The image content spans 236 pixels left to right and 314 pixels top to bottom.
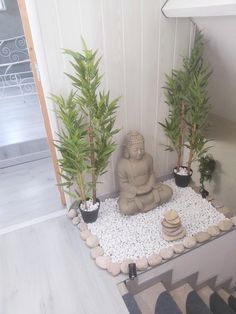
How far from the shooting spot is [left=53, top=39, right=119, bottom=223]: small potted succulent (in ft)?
4.76

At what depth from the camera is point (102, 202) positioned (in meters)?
2.11

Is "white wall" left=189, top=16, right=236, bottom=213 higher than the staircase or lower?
higher

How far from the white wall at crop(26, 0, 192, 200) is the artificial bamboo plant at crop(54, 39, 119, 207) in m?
0.11

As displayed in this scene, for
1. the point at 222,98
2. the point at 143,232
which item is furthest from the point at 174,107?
the point at 143,232

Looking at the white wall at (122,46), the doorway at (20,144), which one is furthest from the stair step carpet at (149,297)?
the doorway at (20,144)

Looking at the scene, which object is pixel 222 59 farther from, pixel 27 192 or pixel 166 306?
pixel 27 192

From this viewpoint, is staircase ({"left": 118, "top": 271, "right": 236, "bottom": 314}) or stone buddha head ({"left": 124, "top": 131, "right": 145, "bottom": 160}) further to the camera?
stone buddha head ({"left": 124, "top": 131, "right": 145, "bottom": 160})

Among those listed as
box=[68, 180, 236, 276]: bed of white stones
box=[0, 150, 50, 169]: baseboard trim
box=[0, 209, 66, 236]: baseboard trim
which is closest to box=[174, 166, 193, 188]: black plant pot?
box=[68, 180, 236, 276]: bed of white stones

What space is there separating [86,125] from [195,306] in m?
1.28

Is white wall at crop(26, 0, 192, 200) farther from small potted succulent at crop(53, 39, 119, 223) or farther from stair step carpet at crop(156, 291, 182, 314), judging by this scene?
stair step carpet at crop(156, 291, 182, 314)

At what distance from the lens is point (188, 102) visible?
73.6 inches

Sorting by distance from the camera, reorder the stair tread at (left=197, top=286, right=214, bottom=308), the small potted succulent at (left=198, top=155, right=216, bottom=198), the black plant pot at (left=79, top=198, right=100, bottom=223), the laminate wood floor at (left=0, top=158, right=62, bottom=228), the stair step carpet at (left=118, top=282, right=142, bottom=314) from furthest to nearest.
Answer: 1. the small potted succulent at (left=198, top=155, right=216, bottom=198)
2. the laminate wood floor at (left=0, top=158, right=62, bottom=228)
3. the black plant pot at (left=79, top=198, right=100, bottom=223)
4. the stair tread at (left=197, top=286, right=214, bottom=308)
5. the stair step carpet at (left=118, top=282, right=142, bottom=314)

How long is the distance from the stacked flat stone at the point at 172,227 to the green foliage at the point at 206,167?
928 mm

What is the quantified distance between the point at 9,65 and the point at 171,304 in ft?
11.2
